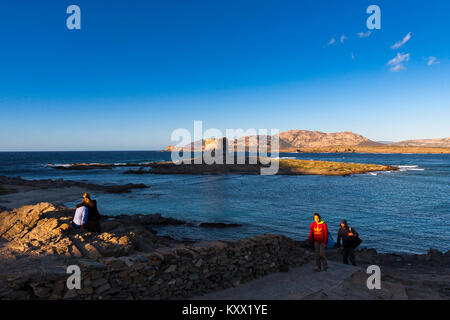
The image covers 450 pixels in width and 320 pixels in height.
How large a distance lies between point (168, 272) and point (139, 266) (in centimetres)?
82

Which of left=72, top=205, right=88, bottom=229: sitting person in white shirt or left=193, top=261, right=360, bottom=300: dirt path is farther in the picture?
left=72, top=205, right=88, bottom=229: sitting person in white shirt

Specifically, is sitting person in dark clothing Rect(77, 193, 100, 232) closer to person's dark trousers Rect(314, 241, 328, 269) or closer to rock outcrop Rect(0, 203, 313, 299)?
rock outcrop Rect(0, 203, 313, 299)

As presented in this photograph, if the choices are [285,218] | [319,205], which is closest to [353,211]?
[319,205]

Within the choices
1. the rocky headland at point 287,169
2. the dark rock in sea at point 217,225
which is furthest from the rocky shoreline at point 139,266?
the rocky headland at point 287,169

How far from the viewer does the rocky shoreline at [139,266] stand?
20.3 feet

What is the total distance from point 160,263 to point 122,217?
16492mm

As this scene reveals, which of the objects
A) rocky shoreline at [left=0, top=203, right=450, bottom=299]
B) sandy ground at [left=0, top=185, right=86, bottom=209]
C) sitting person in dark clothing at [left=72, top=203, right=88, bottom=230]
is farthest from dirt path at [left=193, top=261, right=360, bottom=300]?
sandy ground at [left=0, top=185, right=86, bottom=209]

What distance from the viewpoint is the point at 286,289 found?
7855mm

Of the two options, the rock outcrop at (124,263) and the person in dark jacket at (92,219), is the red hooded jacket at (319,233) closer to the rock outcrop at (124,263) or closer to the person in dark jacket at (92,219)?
the rock outcrop at (124,263)

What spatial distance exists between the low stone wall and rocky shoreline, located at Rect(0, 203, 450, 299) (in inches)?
0.7

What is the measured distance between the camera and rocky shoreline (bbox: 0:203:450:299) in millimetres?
6191

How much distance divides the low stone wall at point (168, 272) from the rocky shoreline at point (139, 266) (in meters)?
0.02

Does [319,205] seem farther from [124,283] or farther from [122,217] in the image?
[124,283]
